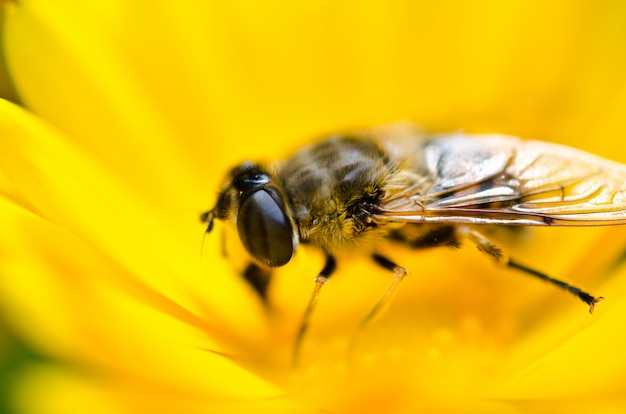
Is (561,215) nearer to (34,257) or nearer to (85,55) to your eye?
(34,257)

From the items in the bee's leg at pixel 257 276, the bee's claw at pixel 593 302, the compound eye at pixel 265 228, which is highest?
the compound eye at pixel 265 228

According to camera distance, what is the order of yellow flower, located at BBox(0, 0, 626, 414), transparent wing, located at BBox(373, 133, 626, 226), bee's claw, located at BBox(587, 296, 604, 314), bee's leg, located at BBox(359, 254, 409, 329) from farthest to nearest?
bee's leg, located at BBox(359, 254, 409, 329) → bee's claw, located at BBox(587, 296, 604, 314) → transparent wing, located at BBox(373, 133, 626, 226) → yellow flower, located at BBox(0, 0, 626, 414)

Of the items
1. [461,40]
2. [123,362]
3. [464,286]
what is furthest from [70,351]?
[461,40]

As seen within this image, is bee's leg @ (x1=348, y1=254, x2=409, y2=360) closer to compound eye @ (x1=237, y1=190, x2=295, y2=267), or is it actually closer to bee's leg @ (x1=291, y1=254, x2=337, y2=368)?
bee's leg @ (x1=291, y1=254, x2=337, y2=368)

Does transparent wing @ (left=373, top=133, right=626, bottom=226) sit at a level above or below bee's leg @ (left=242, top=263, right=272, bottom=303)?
above

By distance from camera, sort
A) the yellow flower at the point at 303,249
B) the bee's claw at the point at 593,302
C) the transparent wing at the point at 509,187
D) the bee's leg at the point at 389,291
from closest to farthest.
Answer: the yellow flower at the point at 303,249 → the transparent wing at the point at 509,187 → the bee's claw at the point at 593,302 → the bee's leg at the point at 389,291

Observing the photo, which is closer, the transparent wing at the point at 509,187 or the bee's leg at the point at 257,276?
the transparent wing at the point at 509,187

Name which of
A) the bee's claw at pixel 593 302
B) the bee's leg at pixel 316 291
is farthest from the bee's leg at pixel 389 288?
the bee's claw at pixel 593 302

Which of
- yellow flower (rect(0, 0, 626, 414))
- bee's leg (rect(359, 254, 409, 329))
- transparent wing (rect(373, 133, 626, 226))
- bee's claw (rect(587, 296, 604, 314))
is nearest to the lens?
yellow flower (rect(0, 0, 626, 414))

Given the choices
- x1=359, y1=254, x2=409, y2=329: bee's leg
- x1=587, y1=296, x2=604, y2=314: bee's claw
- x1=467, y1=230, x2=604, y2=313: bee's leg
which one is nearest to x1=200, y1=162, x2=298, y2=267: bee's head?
x1=359, y1=254, x2=409, y2=329: bee's leg

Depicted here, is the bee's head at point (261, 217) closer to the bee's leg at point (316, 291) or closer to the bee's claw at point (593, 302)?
the bee's leg at point (316, 291)
